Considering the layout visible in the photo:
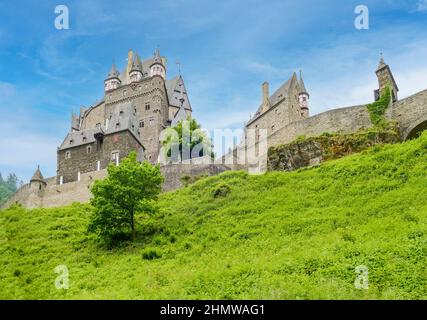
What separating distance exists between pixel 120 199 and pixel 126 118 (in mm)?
31774

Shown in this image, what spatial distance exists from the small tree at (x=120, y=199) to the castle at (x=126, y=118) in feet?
76.7

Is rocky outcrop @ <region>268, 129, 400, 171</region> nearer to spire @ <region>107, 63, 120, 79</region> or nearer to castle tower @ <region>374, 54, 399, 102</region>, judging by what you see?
castle tower @ <region>374, 54, 399, 102</region>

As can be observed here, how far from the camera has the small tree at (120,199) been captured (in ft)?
92.0

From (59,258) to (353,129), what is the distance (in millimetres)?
21730

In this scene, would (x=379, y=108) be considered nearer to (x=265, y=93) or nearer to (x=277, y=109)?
(x=277, y=109)

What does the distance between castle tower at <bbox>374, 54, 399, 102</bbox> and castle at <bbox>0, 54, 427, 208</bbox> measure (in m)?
0.07

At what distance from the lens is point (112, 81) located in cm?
8031

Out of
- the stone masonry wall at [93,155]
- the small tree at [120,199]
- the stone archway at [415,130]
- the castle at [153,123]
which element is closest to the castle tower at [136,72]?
the castle at [153,123]

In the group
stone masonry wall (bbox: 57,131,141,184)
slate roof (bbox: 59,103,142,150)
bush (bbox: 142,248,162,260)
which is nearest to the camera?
bush (bbox: 142,248,162,260)

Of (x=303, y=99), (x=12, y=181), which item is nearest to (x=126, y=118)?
(x=303, y=99)

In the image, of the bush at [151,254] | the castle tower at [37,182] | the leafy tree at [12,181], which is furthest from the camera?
the leafy tree at [12,181]

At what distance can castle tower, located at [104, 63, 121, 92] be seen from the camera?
261 ft

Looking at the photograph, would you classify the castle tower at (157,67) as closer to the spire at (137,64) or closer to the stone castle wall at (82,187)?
the spire at (137,64)

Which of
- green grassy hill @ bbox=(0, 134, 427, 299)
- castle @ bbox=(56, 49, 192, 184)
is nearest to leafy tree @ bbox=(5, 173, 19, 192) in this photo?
castle @ bbox=(56, 49, 192, 184)
